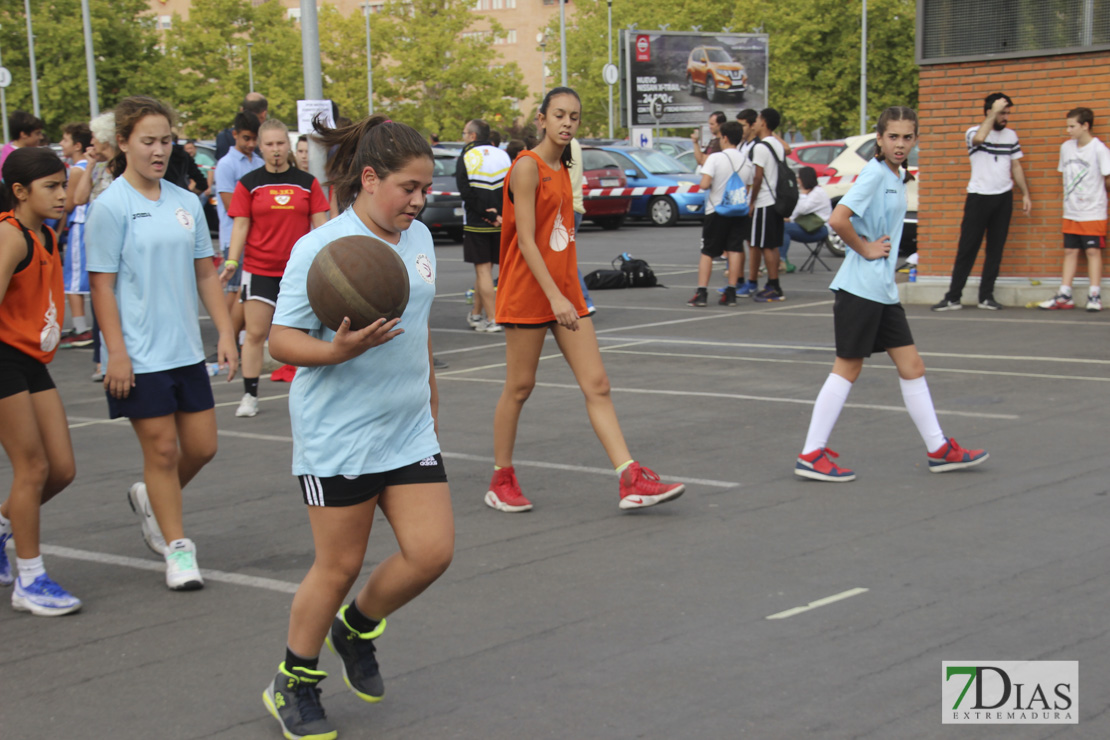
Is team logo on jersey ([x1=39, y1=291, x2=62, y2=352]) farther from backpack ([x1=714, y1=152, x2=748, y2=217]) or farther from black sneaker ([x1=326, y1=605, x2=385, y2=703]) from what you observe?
backpack ([x1=714, y1=152, x2=748, y2=217])

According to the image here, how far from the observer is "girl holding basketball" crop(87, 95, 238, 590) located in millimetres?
5215

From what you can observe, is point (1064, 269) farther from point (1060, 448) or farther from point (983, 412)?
point (1060, 448)

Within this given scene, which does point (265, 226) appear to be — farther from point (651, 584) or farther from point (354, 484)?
point (354, 484)

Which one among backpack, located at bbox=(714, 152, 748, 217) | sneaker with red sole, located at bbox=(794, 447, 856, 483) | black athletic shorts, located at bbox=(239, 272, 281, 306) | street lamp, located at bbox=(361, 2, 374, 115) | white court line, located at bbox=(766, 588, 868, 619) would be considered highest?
street lamp, located at bbox=(361, 2, 374, 115)

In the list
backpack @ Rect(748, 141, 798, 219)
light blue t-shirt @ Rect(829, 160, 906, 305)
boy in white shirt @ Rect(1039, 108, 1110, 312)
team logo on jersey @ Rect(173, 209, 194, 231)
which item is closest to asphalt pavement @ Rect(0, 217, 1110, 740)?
light blue t-shirt @ Rect(829, 160, 906, 305)

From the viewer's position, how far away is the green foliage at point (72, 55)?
170 feet

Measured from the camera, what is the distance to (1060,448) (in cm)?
750

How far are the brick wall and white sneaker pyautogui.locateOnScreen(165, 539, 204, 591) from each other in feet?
36.6

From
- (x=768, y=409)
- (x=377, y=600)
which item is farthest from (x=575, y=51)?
(x=377, y=600)

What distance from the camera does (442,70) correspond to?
223ft

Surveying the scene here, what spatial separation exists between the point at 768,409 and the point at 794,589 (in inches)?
157

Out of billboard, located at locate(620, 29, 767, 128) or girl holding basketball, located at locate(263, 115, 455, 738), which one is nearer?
girl holding basketball, located at locate(263, 115, 455, 738)

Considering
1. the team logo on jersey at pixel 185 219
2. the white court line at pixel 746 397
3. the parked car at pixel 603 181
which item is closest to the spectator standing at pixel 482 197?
the white court line at pixel 746 397

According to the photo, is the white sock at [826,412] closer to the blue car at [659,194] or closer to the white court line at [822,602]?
the white court line at [822,602]
